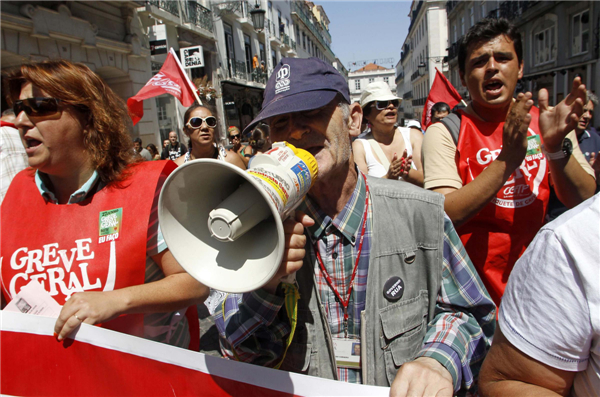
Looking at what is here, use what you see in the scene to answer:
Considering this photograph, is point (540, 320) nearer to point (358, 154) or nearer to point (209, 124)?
point (358, 154)

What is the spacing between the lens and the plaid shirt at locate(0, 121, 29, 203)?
2.63 meters

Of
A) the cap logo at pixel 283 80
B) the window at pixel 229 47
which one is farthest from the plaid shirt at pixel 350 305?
the window at pixel 229 47

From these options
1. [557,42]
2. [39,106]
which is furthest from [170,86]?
[557,42]

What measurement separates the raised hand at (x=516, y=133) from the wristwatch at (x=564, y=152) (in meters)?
0.29

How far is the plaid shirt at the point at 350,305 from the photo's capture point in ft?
4.46

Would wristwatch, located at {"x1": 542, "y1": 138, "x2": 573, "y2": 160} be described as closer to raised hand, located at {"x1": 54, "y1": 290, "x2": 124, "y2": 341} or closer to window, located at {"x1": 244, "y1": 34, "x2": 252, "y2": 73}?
raised hand, located at {"x1": 54, "y1": 290, "x2": 124, "y2": 341}

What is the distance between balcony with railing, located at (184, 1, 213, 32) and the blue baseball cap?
1839 cm

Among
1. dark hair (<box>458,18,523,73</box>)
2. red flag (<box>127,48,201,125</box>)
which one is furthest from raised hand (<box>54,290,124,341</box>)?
red flag (<box>127,48,201,125</box>)

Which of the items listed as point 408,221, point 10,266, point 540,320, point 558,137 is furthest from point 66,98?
point 558,137

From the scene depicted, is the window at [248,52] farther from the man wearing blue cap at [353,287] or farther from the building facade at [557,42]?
the man wearing blue cap at [353,287]

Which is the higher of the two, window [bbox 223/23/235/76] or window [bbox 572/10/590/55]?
window [bbox 223/23/235/76]

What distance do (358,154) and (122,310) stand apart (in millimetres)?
2584

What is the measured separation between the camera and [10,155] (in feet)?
9.17

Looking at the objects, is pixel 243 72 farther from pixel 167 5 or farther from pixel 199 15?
pixel 167 5
